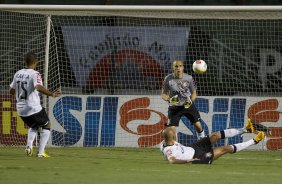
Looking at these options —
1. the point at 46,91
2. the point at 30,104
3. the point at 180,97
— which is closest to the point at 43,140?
the point at 30,104

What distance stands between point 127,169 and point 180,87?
14.7 ft

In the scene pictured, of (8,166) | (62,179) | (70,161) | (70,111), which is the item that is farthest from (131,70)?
(62,179)

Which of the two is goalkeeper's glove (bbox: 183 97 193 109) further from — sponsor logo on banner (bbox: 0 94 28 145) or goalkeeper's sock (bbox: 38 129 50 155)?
sponsor logo on banner (bbox: 0 94 28 145)

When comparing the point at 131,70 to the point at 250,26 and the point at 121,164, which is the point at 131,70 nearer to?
the point at 250,26

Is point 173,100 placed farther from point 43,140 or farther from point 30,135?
point 30,135

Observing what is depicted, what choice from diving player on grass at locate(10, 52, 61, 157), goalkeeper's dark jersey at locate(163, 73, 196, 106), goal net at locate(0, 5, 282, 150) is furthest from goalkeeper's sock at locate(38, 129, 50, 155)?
goal net at locate(0, 5, 282, 150)

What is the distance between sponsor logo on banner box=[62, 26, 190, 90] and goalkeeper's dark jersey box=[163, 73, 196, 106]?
8.22ft

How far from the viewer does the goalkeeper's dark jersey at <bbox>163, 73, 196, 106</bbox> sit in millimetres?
16172

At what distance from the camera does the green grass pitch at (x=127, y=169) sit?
33.7ft

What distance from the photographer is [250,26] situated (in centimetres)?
1952

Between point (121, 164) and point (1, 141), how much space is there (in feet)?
19.0

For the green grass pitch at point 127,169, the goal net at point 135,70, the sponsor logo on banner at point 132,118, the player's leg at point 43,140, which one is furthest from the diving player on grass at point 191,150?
the sponsor logo on banner at point 132,118

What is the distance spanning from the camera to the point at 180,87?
16203mm

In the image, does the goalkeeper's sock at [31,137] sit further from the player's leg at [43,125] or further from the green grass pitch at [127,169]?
the green grass pitch at [127,169]
